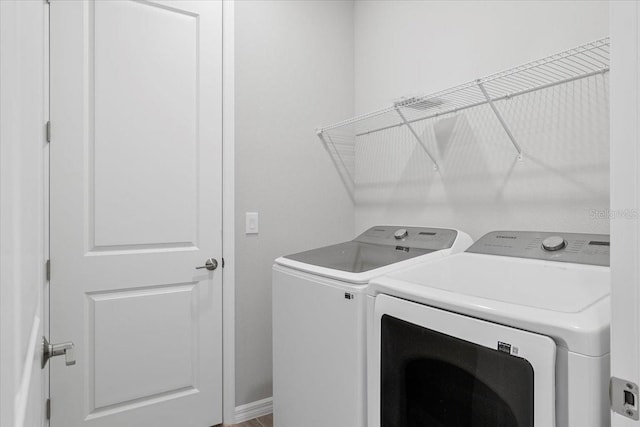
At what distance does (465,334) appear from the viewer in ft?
3.15

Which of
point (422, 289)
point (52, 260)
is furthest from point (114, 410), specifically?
point (422, 289)

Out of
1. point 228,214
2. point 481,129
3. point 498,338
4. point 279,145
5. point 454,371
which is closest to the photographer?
point 498,338

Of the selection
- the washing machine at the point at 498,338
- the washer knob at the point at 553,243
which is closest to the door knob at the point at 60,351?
the washing machine at the point at 498,338

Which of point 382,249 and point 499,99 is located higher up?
point 499,99

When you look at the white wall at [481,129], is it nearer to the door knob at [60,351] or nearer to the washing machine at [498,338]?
the washing machine at [498,338]

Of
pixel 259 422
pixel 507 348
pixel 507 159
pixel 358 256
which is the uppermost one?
pixel 507 159

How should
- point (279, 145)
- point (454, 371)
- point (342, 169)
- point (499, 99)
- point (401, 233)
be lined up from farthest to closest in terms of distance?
point (342, 169)
point (279, 145)
point (401, 233)
point (499, 99)
point (454, 371)

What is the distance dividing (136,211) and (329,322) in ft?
3.61

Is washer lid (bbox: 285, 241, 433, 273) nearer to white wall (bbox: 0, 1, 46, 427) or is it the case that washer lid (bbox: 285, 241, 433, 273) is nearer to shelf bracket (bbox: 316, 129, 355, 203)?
shelf bracket (bbox: 316, 129, 355, 203)

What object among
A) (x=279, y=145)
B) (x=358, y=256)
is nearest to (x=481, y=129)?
(x=358, y=256)

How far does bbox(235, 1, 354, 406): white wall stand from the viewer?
2.14 meters

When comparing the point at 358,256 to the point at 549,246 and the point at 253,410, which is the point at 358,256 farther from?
the point at 253,410

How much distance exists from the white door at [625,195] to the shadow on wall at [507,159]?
38.7 inches

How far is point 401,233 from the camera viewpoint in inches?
76.4
